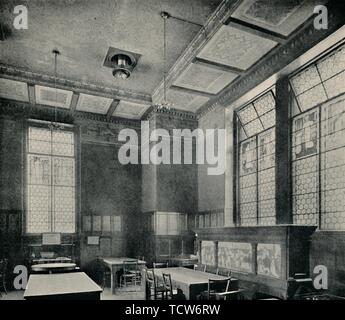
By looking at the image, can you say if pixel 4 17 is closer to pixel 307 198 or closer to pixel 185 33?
pixel 185 33

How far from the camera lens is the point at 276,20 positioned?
631 cm

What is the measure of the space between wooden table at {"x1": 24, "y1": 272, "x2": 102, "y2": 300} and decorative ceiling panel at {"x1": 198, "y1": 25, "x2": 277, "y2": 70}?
203 inches

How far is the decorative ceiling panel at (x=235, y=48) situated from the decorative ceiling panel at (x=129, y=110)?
3819 millimetres

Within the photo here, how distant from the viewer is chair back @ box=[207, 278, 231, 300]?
522 centimetres

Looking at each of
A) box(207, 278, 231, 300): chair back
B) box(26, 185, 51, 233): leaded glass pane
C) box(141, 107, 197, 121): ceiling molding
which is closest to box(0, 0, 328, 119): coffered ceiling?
box(141, 107, 197, 121): ceiling molding

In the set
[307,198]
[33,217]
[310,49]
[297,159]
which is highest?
[310,49]

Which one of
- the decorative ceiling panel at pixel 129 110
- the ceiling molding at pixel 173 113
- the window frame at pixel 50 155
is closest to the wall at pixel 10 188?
the window frame at pixel 50 155

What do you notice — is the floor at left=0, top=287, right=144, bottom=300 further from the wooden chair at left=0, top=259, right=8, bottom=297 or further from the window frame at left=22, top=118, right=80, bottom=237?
the window frame at left=22, top=118, right=80, bottom=237

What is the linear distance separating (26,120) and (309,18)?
875 centimetres

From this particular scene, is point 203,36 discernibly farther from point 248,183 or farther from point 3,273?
point 3,273

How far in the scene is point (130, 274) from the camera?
9.57m

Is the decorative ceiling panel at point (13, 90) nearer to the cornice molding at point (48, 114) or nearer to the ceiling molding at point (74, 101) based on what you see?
the cornice molding at point (48, 114)

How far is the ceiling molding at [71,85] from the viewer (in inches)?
346
